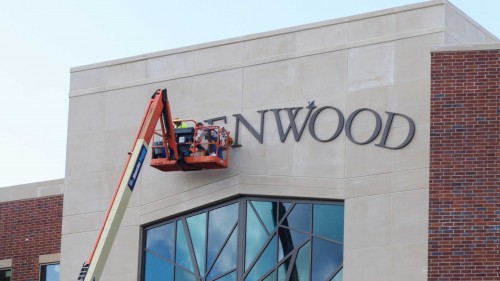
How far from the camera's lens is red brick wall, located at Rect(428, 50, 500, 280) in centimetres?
3288

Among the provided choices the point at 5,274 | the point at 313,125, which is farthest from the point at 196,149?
the point at 5,274

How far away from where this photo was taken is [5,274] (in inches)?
1763

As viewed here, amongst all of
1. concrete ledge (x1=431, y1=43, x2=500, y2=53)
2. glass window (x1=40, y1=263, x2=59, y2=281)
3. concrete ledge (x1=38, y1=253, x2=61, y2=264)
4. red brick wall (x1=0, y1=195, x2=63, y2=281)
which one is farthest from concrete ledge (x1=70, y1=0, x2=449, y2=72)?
glass window (x1=40, y1=263, x2=59, y2=281)

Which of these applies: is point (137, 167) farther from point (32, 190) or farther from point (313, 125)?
point (32, 190)

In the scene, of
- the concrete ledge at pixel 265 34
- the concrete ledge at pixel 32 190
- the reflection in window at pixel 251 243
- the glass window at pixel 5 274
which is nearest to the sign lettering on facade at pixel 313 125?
the reflection in window at pixel 251 243

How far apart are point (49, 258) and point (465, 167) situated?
15.2 metres

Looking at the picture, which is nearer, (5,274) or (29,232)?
(29,232)

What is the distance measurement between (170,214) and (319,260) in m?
4.63

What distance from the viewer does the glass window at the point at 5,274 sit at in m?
44.7

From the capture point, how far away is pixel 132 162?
120 feet

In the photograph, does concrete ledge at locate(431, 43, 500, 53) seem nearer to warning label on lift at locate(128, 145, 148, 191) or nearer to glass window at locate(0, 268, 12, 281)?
warning label on lift at locate(128, 145, 148, 191)

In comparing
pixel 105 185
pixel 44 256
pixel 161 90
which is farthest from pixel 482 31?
pixel 44 256

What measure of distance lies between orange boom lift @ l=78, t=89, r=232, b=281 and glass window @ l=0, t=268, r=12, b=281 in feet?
28.2

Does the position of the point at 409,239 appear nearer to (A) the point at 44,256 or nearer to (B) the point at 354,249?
(B) the point at 354,249
